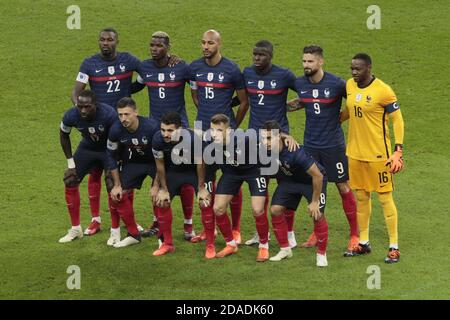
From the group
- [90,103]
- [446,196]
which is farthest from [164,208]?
[446,196]

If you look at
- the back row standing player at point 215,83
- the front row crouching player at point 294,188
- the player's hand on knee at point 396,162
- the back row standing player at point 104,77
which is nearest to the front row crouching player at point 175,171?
the back row standing player at point 215,83

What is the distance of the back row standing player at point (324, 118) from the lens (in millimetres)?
12508

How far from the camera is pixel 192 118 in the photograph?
18.3 meters

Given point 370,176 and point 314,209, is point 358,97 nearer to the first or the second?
point 370,176

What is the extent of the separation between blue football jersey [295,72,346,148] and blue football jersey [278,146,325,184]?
518 millimetres

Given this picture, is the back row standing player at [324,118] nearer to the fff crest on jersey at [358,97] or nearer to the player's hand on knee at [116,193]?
the fff crest on jersey at [358,97]

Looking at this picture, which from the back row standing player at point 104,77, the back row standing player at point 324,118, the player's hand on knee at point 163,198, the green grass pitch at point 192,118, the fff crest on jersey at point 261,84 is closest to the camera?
the green grass pitch at point 192,118

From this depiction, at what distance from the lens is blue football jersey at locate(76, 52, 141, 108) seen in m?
13.5

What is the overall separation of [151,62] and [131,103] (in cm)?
115

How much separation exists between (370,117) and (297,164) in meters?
1.12

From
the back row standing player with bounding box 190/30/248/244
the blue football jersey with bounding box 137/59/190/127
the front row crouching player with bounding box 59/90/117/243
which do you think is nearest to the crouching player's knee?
the front row crouching player with bounding box 59/90/117/243

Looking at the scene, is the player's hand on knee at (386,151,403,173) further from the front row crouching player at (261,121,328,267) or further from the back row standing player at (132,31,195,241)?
the back row standing player at (132,31,195,241)

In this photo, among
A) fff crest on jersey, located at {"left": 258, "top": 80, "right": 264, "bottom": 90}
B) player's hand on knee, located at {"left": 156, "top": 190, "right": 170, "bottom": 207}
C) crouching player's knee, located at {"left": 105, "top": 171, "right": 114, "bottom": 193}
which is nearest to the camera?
player's hand on knee, located at {"left": 156, "top": 190, "right": 170, "bottom": 207}

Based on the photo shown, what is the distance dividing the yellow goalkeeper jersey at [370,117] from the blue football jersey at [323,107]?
19 centimetres
